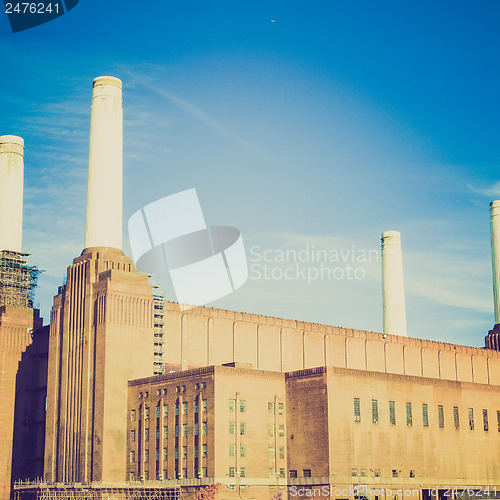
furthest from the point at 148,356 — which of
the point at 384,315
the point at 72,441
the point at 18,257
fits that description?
the point at 384,315

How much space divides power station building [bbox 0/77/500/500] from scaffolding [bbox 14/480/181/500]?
0.17 meters

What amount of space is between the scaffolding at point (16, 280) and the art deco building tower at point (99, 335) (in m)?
11.2

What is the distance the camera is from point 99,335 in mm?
93000

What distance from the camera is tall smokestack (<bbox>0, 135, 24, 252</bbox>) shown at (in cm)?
11469

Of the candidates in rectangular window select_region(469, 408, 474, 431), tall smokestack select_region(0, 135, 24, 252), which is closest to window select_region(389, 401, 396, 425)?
rectangular window select_region(469, 408, 474, 431)

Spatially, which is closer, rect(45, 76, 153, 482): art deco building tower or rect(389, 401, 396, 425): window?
rect(45, 76, 153, 482): art deco building tower

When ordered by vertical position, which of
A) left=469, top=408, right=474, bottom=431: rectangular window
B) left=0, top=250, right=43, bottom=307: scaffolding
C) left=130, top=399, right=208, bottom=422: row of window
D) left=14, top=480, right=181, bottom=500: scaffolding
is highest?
left=0, top=250, right=43, bottom=307: scaffolding

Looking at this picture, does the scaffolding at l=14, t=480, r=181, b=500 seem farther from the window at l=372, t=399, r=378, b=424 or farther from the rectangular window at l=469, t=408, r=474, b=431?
the rectangular window at l=469, t=408, r=474, b=431

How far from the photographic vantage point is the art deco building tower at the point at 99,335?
91125 millimetres

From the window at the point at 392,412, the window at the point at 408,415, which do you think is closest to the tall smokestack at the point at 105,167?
the window at the point at 392,412

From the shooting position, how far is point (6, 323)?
10619 cm

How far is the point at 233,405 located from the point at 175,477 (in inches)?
373

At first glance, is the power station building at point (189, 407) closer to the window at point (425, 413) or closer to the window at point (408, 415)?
the window at point (408, 415)

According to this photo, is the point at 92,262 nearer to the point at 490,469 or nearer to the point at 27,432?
the point at 27,432
